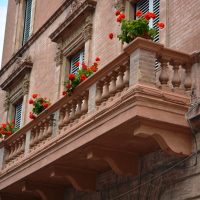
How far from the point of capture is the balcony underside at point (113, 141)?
9836 millimetres

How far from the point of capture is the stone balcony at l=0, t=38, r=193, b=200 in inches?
391

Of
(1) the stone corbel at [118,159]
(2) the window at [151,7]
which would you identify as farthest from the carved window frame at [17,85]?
(1) the stone corbel at [118,159]

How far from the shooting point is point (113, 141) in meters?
10.8

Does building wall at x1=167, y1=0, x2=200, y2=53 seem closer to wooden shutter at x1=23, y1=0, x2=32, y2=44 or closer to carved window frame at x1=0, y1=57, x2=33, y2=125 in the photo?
carved window frame at x1=0, y1=57, x2=33, y2=125

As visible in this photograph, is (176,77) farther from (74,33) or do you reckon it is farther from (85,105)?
(74,33)

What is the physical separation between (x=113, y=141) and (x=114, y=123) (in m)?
0.76

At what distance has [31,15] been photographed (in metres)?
21.0

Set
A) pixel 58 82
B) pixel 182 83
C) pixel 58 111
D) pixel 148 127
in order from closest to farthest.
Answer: pixel 148 127 < pixel 182 83 < pixel 58 111 < pixel 58 82

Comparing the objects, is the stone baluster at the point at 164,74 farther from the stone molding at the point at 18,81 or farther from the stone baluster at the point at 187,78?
the stone molding at the point at 18,81

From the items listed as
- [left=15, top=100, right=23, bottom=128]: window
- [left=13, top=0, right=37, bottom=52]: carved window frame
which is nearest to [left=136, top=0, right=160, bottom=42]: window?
[left=15, top=100, right=23, bottom=128]: window

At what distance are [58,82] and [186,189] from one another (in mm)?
7454

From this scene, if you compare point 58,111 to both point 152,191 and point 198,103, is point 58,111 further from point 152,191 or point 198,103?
point 198,103

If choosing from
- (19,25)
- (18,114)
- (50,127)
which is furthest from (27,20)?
(50,127)

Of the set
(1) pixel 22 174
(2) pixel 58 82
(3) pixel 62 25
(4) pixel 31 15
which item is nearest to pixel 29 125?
(1) pixel 22 174
